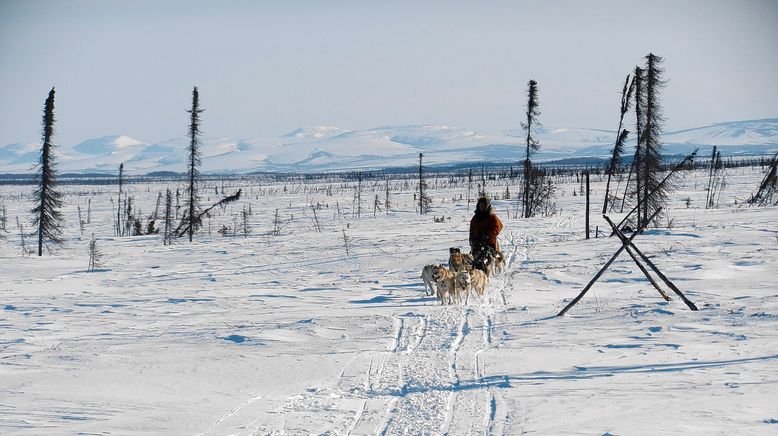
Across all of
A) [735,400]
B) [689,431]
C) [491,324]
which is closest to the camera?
[689,431]

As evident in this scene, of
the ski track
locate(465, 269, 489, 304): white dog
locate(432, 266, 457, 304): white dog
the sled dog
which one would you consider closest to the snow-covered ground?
the ski track

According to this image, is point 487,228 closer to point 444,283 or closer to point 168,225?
point 444,283

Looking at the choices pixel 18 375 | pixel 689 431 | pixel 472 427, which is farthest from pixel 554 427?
pixel 18 375

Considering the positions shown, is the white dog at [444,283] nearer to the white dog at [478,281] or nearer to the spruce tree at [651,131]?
the white dog at [478,281]

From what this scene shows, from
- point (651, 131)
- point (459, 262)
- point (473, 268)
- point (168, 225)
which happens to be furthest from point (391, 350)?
point (168, 225)

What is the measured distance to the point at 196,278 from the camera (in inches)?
711

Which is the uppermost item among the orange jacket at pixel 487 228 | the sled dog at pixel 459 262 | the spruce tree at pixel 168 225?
the orange jacket at pixel 487 228

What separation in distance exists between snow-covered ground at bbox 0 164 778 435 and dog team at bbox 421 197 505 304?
453 millimetres

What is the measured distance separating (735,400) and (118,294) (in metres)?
12.5

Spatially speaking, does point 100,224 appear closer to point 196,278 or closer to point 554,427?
point 196,278

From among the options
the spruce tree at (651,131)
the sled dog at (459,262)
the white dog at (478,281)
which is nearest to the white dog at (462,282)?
the white dog at (478,281)

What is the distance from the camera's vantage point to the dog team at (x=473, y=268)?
1258 centimetres

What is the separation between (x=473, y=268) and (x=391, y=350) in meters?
4.51

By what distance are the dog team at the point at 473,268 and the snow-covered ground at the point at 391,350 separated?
1.49 ft
